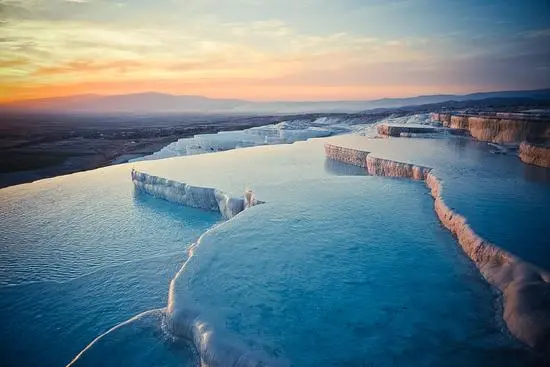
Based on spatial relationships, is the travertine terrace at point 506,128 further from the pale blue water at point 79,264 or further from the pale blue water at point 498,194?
the pale blue water at point 79,264

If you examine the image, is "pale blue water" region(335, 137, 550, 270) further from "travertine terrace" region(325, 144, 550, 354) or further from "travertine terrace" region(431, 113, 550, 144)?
"travertine terrace" region(431, 113, 550, 144)

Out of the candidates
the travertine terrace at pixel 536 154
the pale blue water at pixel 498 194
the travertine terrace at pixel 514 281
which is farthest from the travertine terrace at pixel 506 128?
the travertine terrace at pixel 514 281

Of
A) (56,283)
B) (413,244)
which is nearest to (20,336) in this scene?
(56,283)

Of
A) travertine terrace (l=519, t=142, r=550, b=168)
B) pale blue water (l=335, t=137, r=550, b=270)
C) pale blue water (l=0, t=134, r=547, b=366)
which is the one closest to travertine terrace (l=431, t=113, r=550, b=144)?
Answer: pale blue water (l=335, t=137, r=550, b=270)

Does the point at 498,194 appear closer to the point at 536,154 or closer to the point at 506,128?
the point at 536,154

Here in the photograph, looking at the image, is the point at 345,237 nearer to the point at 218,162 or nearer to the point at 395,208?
the point at 395,208

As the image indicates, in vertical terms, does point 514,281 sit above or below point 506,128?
below

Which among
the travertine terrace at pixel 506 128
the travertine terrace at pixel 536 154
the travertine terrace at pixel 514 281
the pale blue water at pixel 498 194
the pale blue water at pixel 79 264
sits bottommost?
the pale blue water at pixel 79 264

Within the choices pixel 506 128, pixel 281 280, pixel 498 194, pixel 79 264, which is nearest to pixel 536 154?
pixel 498 194
